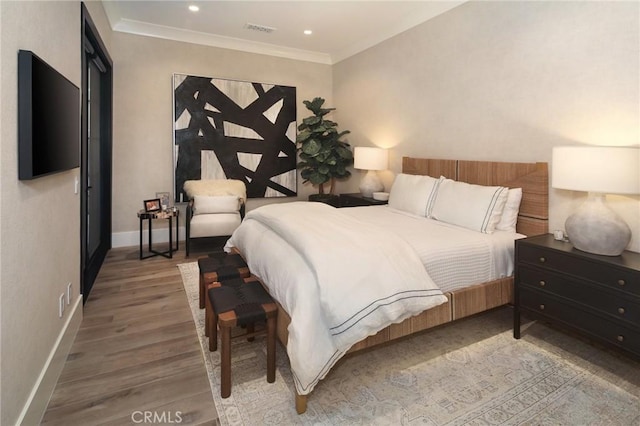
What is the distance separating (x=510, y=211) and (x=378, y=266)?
164 centimetres

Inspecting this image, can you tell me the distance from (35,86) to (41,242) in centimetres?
77

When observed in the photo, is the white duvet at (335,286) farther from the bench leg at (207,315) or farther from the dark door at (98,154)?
the dark door at (98,154)

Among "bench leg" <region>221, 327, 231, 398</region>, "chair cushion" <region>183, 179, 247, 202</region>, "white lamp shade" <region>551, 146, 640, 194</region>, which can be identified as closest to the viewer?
"bench leg" <region>221, 327, 231, 398</region>

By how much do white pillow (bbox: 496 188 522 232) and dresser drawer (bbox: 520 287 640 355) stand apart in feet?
2.08

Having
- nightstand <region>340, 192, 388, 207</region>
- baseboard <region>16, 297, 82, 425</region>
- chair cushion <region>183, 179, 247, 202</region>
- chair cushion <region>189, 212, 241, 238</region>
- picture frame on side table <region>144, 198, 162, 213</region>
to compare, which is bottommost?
baseboard <region>16, 297, 82, 425</region>

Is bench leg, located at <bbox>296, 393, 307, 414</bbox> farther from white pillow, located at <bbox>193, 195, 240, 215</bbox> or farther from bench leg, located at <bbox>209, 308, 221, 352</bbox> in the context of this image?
white pillow, located at <bbox>193, 195, 240, 215</bbox>

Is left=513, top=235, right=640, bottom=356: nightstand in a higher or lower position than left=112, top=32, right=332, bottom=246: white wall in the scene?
lower

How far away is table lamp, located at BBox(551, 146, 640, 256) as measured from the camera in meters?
2.05

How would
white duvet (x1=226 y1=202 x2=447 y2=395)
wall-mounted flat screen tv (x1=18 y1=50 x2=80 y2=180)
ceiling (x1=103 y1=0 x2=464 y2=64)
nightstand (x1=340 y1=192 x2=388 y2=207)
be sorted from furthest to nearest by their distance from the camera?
nightstand (x1=340 y1=192 x2=388 y2=207) < ceiling (x1=103 y1=0 x2=464 y2=64) < white duvet (x1=226 y1=202 x2=447 y2=395) < wall-mounted flat screen tv (x1=18 y1=50 x2=80 y2=180)

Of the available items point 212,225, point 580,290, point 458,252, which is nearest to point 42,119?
point 458,252

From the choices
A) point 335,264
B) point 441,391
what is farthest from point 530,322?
point 335,264

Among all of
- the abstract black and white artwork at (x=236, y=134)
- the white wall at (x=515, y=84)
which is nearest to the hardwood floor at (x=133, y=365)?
the abstract black and white artwork at (x=236, y=134)

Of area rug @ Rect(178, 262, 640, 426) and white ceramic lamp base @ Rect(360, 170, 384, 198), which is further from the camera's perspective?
white ceramic lamp base @ Rect(360, 170, 384, 198)

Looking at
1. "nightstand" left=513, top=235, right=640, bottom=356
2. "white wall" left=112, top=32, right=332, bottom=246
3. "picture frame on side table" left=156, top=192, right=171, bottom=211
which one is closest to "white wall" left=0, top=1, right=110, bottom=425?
"picture frame on side table" left=156, top=192, right=171, bottom=211
